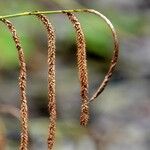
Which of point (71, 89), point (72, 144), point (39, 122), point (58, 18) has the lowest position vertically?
point (72, 144)

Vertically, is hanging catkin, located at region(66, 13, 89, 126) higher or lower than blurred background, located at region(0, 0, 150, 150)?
lower

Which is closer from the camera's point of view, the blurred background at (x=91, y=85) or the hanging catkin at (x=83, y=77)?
the hanging catkin at (x=83, y=77)

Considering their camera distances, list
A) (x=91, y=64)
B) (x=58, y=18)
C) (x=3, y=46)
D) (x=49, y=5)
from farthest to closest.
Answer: (x=58, y=18)
(x=91, y=64)
(x=49, y=5)
(x=3, y=46)

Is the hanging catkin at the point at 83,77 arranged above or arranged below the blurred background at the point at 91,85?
below

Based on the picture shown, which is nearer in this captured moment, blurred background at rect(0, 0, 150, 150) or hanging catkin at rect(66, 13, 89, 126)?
hanging catkin at rect(66, 13, 89, 126)

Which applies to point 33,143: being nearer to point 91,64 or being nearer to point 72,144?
point 72,144

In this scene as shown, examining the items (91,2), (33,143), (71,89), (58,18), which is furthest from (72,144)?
(91,2)

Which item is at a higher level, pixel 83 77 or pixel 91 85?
pixel 91 85

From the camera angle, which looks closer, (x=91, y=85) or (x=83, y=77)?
(x=83, y=77)
